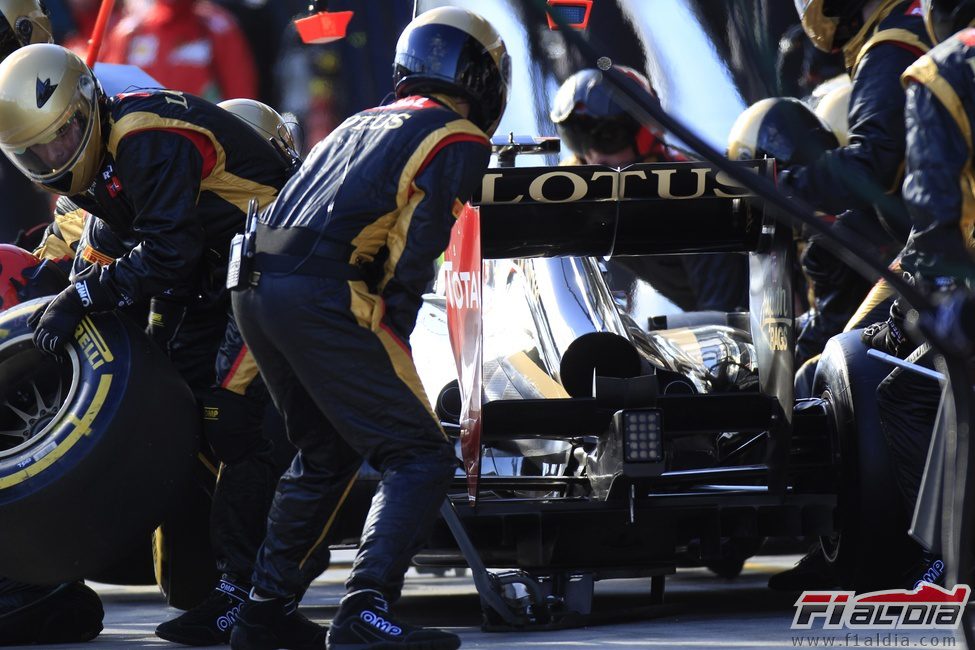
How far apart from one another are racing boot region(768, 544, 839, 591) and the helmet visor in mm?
2695

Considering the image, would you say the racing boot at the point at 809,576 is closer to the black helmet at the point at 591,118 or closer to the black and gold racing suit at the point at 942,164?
the black and gold racing suit at the point at 942,164

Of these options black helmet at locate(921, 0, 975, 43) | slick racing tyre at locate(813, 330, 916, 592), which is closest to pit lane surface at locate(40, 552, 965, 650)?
slick racing tyre at locate(813, 330, 916, 592)

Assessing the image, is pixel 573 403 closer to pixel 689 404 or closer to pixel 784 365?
pixel 689 404

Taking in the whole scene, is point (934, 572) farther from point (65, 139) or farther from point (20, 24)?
point (20, 24)

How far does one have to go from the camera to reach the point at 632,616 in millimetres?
4594

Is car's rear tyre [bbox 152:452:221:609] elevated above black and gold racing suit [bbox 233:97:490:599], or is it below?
below

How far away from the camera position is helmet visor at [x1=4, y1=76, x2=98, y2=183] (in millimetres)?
4348

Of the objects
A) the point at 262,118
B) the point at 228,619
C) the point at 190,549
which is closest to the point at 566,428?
the point at 228,619

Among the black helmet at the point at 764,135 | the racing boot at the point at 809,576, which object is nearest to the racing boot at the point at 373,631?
the racing boot at the point at 809,576

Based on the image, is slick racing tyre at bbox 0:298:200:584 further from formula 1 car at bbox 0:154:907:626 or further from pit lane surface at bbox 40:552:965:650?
pit lane surface at bbox 40:552:965:650

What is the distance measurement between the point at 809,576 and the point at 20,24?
152 inches

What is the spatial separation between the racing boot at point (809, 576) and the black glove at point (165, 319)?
7.33 feet

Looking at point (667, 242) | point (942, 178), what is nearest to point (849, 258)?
point (942, 178)

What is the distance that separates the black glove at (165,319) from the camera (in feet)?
15.4
